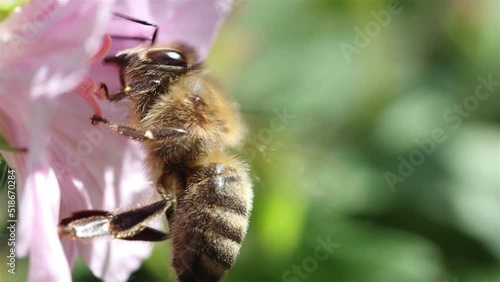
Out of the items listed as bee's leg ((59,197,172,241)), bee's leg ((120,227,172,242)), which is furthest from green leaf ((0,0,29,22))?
bee's leg ((120,227,172,242))

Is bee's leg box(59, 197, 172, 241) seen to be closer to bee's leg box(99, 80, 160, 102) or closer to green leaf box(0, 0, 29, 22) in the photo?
bee's leg box(99, 80, 160, 102)

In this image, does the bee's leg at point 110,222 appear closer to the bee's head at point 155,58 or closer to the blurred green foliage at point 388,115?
the bee's head at point 155,58

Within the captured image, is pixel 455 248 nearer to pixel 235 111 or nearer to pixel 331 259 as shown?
pixel 331 259

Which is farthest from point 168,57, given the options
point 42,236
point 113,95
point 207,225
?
point 42,236

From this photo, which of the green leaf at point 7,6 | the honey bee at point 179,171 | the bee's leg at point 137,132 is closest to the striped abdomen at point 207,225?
the honey bee at point 179,171

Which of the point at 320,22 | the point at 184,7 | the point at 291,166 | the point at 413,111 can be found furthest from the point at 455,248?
the point at 184,7

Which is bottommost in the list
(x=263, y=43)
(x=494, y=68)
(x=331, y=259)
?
(x=331, y=259)
